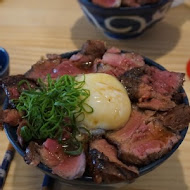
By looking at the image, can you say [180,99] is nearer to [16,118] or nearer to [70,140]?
[70,140]

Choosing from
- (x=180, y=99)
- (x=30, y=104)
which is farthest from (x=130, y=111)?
(x=30, y=104)

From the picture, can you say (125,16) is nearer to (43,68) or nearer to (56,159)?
(43,68)

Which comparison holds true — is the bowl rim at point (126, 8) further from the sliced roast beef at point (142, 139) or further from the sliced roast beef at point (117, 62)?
the sliced roast beef at point (142, 139)

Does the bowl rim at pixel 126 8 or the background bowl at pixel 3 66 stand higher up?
the bowl rim at pixel 126 8

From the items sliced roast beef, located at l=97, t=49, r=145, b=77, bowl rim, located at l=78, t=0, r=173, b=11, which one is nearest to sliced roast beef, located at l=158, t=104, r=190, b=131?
sliced roast beef, located at l=97, t=49, r=145, b=77

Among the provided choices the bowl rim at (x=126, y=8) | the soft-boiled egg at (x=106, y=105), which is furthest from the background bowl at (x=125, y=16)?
the soft-boiled egg at (x=106, y=105)

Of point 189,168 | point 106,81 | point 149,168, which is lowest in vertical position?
point 189,168
